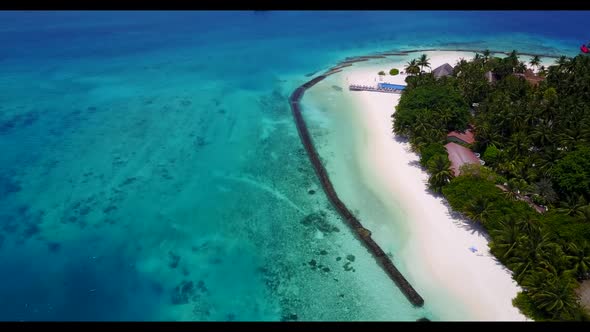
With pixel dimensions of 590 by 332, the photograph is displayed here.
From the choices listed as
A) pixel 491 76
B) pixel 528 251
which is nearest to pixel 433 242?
pixel 528 251

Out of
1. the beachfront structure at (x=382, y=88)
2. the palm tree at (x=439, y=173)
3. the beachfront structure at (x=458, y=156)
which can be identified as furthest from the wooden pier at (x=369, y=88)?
the palm tree at (x=439, y=173)

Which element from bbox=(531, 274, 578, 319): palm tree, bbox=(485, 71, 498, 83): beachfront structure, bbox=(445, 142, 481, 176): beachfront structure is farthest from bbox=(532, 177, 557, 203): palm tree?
bbox=(485, 71, 498, 83): beachfront structure

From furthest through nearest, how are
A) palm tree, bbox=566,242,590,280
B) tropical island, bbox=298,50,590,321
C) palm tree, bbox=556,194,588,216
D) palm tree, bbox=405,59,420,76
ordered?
palm tree, bbox=405,59,420,76 < palm tree, bbox=556,194,588,216 < tropical island, bbox=298,50,590,321 < palm tree, bbox=566,242,590,280

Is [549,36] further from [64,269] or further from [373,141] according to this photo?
[64,269]

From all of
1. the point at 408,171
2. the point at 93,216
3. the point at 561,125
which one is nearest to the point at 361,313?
the point at 408,171

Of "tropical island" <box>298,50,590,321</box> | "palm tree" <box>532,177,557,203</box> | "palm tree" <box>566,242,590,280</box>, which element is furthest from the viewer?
"palm tree" <box>532,177,557,203</box>

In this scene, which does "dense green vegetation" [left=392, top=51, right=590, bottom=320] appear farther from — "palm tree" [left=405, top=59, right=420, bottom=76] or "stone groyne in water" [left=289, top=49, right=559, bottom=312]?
"palm tree" [left=405, top=59, right=420, bottom=76]

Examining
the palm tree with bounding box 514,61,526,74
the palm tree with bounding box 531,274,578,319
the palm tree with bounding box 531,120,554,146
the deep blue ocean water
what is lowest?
the deep blue ocean water
